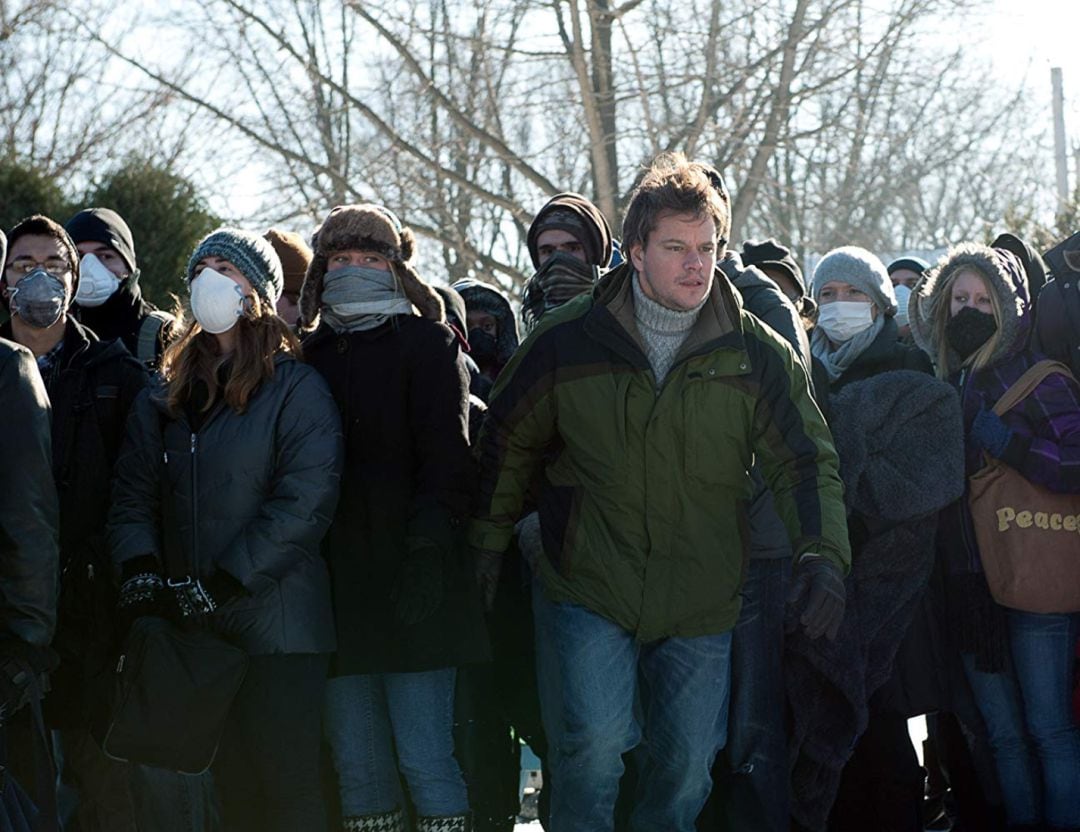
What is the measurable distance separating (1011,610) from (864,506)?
699 millimetres

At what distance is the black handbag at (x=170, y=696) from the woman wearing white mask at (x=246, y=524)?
0.14 m

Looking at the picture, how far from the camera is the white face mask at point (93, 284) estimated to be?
589 centimetres

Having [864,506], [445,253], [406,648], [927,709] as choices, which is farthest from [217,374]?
[445,253]

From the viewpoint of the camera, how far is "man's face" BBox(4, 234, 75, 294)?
516 cm

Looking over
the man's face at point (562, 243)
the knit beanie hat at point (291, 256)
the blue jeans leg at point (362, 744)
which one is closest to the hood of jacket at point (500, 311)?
the knit beanie hat at point (291, 256)

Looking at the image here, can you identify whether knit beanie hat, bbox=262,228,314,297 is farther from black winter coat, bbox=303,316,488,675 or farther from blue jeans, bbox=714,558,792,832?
blue jeans, bbox=714,558,792,832

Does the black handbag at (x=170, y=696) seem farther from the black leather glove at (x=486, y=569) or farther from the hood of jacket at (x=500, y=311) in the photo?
the hood of jacket at (x=500, y=311)

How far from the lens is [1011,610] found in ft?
17.9

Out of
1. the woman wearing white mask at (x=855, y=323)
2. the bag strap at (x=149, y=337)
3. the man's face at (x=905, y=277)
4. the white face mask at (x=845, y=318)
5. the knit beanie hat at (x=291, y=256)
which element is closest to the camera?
the woman wearing white mask at (x=855, y=323)

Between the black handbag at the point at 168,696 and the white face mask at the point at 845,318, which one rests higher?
the white face mask at the point at 845,318

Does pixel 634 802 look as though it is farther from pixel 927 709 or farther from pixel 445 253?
pixel 445 253

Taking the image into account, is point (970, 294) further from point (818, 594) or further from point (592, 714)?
point (592, 714)

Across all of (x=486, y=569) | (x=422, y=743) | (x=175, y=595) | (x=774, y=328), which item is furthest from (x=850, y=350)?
(x=175, y=595)

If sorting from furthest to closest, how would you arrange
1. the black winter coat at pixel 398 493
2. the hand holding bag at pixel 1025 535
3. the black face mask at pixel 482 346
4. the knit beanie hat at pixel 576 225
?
the black face mask at pixel 482 346 → the knit beanie hat at pixel 576 225 → the hand holding bag at pixel 1025 535 → the black winter coat at pixel 398 493
